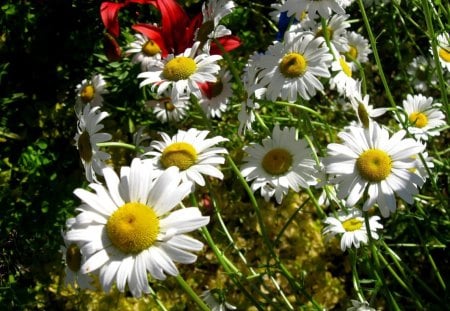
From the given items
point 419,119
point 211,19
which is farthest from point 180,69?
point 419,119

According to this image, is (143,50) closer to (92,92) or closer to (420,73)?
(92,92)

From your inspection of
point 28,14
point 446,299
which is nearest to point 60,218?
point 28,14

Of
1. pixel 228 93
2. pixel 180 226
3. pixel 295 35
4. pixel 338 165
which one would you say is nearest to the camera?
pixel 180 226

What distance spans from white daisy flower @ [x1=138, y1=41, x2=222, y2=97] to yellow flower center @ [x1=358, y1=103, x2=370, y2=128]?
0.38m

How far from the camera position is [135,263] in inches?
37.1

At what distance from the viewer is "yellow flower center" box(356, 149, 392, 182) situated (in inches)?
44.5

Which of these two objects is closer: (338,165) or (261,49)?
(338,165)

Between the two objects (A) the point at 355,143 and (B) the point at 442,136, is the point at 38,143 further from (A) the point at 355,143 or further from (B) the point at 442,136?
(B) the point at 442,136

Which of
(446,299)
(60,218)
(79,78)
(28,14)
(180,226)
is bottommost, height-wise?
(446,299)

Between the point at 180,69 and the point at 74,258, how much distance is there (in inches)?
21.3

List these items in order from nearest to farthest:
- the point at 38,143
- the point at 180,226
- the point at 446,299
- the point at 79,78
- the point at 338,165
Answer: the point at 180,226 < the point at 338,165 < the point at 446,299 < the point at 38,143 < the point at 79,78

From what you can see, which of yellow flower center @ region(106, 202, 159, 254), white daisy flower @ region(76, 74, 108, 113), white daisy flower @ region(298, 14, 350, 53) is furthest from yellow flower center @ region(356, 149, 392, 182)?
white daisy flower @ region(76, 74, 108, 113)

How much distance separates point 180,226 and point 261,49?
1765 millimetres

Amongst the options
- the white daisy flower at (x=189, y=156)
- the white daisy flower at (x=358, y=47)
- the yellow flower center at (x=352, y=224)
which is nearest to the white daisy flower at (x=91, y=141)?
the white daisy flower at (x=189, y=156)
